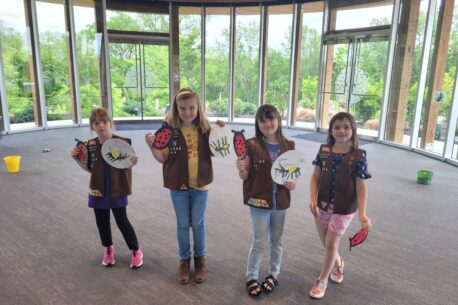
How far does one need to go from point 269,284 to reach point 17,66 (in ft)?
24.7

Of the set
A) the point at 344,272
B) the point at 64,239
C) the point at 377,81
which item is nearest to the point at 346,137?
the point at 344,272

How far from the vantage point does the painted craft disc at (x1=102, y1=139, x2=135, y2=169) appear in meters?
2.09

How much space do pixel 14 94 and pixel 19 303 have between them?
6791 mm

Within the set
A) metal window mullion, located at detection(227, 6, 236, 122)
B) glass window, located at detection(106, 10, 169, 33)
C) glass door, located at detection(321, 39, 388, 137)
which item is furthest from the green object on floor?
glass window, located at detection(106, 10, 169, 33)

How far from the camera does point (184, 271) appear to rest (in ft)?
7.11

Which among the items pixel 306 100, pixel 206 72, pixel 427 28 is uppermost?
pixel 427 28

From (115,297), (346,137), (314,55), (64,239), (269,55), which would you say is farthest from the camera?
(269,55)

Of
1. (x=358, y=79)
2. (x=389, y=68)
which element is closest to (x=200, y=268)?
(x=389, y=68)

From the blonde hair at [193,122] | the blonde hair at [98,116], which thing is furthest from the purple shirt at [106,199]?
the blonde hair at [193,122]

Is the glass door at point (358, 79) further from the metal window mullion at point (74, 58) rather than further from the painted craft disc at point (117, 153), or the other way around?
the painted craft disc at point (117, 153)

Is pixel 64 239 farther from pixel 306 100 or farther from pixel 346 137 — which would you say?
pixel 306 100

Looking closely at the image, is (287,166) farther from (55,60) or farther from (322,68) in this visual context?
(55,60)

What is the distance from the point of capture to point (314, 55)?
816cm

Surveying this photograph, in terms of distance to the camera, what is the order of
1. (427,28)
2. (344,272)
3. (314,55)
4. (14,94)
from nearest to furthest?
(344,272)
(427,28)
(14,94)
(314,55)
